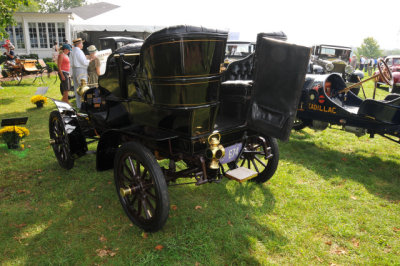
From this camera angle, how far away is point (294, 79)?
8.22 feet

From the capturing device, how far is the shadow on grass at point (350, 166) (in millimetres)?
4363

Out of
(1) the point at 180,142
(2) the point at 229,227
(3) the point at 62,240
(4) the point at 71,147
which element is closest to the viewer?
(1) the point at 180,142

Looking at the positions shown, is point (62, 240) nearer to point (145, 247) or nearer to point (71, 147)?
point (145, 247)

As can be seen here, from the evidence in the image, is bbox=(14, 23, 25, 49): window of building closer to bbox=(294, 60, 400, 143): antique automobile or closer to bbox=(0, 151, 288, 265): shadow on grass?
bbox=(0, 151, 288, 265): shadow on grass

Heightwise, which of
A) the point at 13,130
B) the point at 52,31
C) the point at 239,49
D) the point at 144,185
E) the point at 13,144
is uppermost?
the point at 52,31

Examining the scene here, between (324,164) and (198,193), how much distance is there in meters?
2.75

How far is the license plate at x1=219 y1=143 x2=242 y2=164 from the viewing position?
3070 millimetres

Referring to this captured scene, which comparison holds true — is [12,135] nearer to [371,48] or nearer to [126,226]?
[126,226]

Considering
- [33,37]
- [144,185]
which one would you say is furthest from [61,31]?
[144,185]

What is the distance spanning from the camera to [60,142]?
14.6ft

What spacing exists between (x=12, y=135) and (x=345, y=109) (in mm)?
6664

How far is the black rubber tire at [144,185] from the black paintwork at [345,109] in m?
4.18

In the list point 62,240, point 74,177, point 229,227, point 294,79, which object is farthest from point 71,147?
point 294,79

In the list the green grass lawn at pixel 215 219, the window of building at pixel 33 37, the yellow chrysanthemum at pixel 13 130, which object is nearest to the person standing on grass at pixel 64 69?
the yellow chrysanthemum at pixel 13 130
